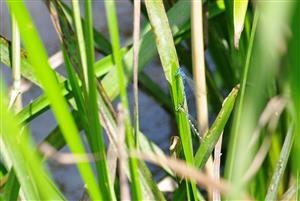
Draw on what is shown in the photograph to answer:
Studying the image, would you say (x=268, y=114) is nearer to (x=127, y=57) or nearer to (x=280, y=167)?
(x=280, y=167)

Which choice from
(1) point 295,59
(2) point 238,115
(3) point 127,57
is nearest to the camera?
(1) point 295,59

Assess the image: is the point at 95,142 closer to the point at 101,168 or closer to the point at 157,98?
the point at 101,168

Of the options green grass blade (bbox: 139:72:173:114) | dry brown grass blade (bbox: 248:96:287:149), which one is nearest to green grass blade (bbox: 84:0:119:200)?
dry brown grass blade (bbox: 248:96:287:149)

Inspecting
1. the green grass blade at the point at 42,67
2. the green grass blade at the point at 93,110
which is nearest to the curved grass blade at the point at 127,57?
the green grass blade at the point at 93,110

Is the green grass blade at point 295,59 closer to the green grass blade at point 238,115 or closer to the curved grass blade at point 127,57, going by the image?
the green grass blade at point 238,115

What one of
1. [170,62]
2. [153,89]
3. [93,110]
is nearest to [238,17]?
[170,62]

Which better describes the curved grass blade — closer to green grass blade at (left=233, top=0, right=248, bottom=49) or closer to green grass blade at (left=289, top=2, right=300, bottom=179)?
green grass blade at (left=233, top=0, right=248, bottom=49)

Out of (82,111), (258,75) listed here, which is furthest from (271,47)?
(82,111)

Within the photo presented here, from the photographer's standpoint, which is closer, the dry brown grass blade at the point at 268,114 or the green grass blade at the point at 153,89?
the dry brown grass blade at the point at 268,114
